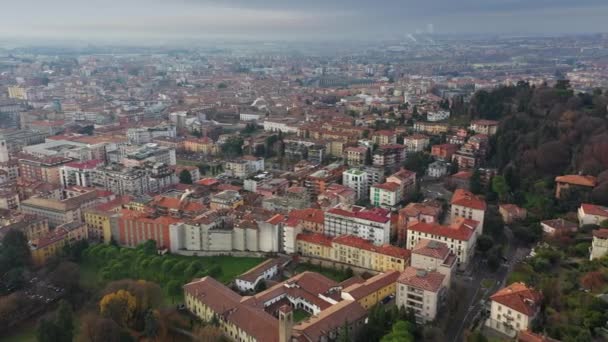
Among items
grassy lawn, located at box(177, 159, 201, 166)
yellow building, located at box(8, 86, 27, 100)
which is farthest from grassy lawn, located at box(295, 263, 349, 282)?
yellow building, located at box(8, 86, 27, 100)

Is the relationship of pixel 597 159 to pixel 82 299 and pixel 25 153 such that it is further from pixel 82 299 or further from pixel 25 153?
pixel 25 153

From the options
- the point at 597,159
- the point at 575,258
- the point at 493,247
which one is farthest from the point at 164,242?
the point at 597,159

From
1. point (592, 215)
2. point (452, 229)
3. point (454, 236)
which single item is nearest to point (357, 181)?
point (452, 229)

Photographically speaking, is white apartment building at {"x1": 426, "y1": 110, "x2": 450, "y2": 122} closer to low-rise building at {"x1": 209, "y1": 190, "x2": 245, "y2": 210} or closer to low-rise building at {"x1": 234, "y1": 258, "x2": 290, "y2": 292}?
low-rise building at {"x1": 209, "y1": 190, "x2": 245, "y2": 210}

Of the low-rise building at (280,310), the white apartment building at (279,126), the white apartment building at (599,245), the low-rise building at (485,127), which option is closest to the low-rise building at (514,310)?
the low-rise building at (280,310)

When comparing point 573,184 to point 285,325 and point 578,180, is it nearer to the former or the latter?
point 578,180

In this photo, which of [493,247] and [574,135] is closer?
[493,247]
